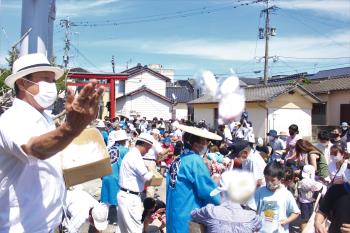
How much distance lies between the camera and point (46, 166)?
96.3 inches

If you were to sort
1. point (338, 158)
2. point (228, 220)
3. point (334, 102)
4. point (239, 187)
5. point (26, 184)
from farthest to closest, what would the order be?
1. point (334, 102)
2. point (338, 158)
3. point (228, 220)
4. point (26, 184)
5. point (239, 187)

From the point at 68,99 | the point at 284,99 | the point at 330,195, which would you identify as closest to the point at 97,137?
the point at 68,99

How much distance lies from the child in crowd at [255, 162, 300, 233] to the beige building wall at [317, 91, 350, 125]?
22.9m

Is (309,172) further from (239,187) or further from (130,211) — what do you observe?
(239,187)

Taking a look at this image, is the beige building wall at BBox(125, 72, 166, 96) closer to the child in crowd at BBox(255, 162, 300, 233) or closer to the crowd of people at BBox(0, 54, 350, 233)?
the crowd of people at BBox(0, 54, 350, 233)

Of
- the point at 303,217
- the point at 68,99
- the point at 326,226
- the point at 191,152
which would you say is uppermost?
the point at 68,99

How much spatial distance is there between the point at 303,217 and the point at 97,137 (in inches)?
185

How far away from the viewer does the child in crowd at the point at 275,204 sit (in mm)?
4676

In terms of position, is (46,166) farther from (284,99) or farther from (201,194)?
(284,99)

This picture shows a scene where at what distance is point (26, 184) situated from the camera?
2365mm

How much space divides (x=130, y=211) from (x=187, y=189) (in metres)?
1.94

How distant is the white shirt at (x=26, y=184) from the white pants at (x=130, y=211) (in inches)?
144

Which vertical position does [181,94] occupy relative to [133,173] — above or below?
above

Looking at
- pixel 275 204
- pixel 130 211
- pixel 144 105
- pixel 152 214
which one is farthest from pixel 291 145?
pixel 144 105
